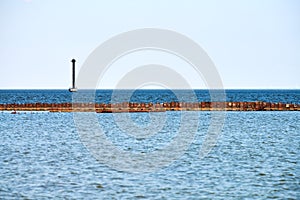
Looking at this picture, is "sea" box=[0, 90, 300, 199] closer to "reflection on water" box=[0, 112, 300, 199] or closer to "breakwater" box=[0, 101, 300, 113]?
"reflection on water" box=[0, 112, 300, 199]

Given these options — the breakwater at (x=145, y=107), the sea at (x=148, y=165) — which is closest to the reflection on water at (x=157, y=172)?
the sea at (x=148, y=165)

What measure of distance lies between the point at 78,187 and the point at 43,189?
1543 millimetres

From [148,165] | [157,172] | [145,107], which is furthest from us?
[145,107]

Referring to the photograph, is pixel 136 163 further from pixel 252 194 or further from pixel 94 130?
pixel 94 130

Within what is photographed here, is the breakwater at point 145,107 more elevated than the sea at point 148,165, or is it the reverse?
the breakwater at point 145,107

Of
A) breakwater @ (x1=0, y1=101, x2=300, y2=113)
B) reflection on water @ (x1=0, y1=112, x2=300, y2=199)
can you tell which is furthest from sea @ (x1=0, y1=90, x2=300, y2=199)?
breakwater @ (x1=0, y1=101, x2=300, y2=113)

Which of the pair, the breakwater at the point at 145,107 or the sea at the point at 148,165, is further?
the breakwater at the point at 145,107

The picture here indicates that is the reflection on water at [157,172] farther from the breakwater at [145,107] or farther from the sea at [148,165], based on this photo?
the breakwater at [145,107]

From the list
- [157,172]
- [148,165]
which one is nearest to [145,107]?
[148,165]

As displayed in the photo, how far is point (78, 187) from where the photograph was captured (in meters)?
28.0

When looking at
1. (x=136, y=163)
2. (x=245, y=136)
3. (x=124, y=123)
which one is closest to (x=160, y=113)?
(x=124, y=123)

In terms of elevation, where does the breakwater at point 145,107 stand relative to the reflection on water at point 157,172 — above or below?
above

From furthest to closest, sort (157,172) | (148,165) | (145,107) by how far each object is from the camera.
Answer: (145,107) → (148,165) → (157,172)

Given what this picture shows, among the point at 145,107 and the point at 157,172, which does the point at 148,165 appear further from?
the point at 145,107
